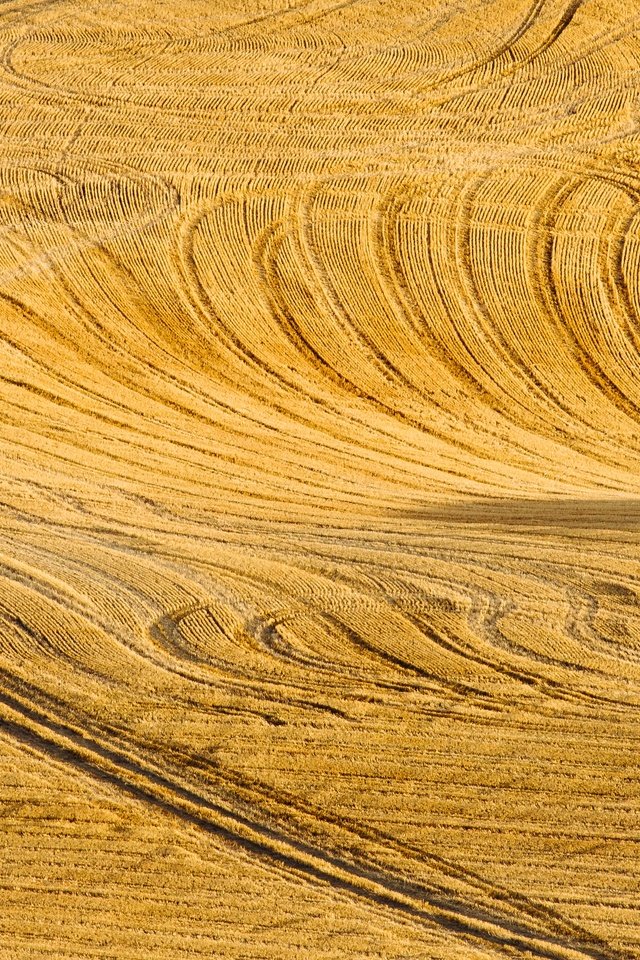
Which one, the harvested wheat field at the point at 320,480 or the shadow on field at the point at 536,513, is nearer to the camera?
the harvested wheat field at the point at 320,480

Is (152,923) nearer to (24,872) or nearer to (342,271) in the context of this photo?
(24,872)

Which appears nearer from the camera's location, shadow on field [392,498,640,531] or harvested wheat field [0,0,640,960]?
harvested wheat field [0,0,640,960]

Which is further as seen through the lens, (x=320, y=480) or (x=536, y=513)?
(x=320, y=480)
